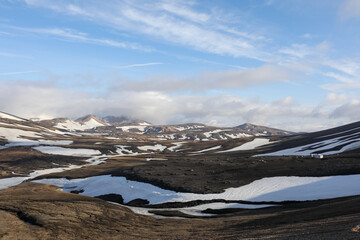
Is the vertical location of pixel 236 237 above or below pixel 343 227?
below

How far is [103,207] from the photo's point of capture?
42.6 meters

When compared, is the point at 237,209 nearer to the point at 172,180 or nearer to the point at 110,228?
the point at 110,228

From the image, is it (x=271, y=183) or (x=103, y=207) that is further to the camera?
(x=271, y=183)

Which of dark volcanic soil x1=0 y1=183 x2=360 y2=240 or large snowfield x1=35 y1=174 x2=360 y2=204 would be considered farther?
large snowfield x1=35 y1=174 x2=360 y2=204

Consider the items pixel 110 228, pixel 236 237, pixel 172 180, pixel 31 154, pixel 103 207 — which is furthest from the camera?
pixel 31 154

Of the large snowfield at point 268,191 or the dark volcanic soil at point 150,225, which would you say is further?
the large snowfield at point 268,191

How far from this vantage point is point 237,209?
45500 mm

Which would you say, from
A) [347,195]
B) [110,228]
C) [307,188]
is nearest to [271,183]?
[307,188]

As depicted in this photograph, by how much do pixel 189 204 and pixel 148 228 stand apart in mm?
18558

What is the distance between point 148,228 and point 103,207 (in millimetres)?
12558

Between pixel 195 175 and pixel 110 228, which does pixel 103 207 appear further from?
pixel 195 175

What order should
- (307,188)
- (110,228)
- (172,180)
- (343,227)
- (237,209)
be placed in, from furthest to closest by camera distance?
(172,180) → (307,188) → (237,209) → (110,228) → (343,227)

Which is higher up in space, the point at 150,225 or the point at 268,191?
the point at 268,191

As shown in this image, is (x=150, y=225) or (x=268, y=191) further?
(x=268, y=191)
